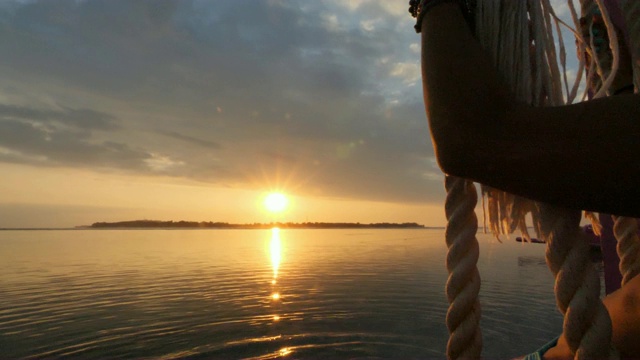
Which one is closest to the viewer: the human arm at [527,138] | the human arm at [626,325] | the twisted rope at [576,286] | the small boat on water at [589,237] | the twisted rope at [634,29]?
the human arm at [527,138]

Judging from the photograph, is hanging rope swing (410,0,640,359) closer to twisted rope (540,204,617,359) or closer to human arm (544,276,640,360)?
twisted rope (540,204,617,359)

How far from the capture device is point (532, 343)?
13.3 meters

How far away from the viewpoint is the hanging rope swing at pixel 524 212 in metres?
1.07

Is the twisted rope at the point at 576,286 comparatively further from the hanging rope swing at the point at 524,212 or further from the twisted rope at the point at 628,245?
the twisted rope at the point at 628,245

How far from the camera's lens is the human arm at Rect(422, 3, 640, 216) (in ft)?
2.80

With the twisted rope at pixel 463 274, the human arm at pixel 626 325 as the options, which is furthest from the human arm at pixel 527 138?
the human arm at pixel 626 325

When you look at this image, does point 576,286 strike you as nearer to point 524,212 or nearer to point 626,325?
point 524,212

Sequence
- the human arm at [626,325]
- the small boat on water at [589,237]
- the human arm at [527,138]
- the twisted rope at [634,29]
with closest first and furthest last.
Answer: the human arm at [527,138] < the small boat on water at [589,237] < the twisted rope at [634,29] < the human arm at [626,325]

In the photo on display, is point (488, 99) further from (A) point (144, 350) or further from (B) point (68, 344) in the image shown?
(B) point (68, 344)

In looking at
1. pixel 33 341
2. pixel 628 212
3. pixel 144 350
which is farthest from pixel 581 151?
pixel 33 341

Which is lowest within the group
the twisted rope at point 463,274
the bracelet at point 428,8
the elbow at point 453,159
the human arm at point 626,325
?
the human arm at point 626,325

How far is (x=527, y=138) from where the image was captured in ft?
3.02

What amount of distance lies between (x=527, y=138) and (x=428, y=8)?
49 cm

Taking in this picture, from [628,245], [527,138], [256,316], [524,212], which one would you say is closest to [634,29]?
[524,212]
